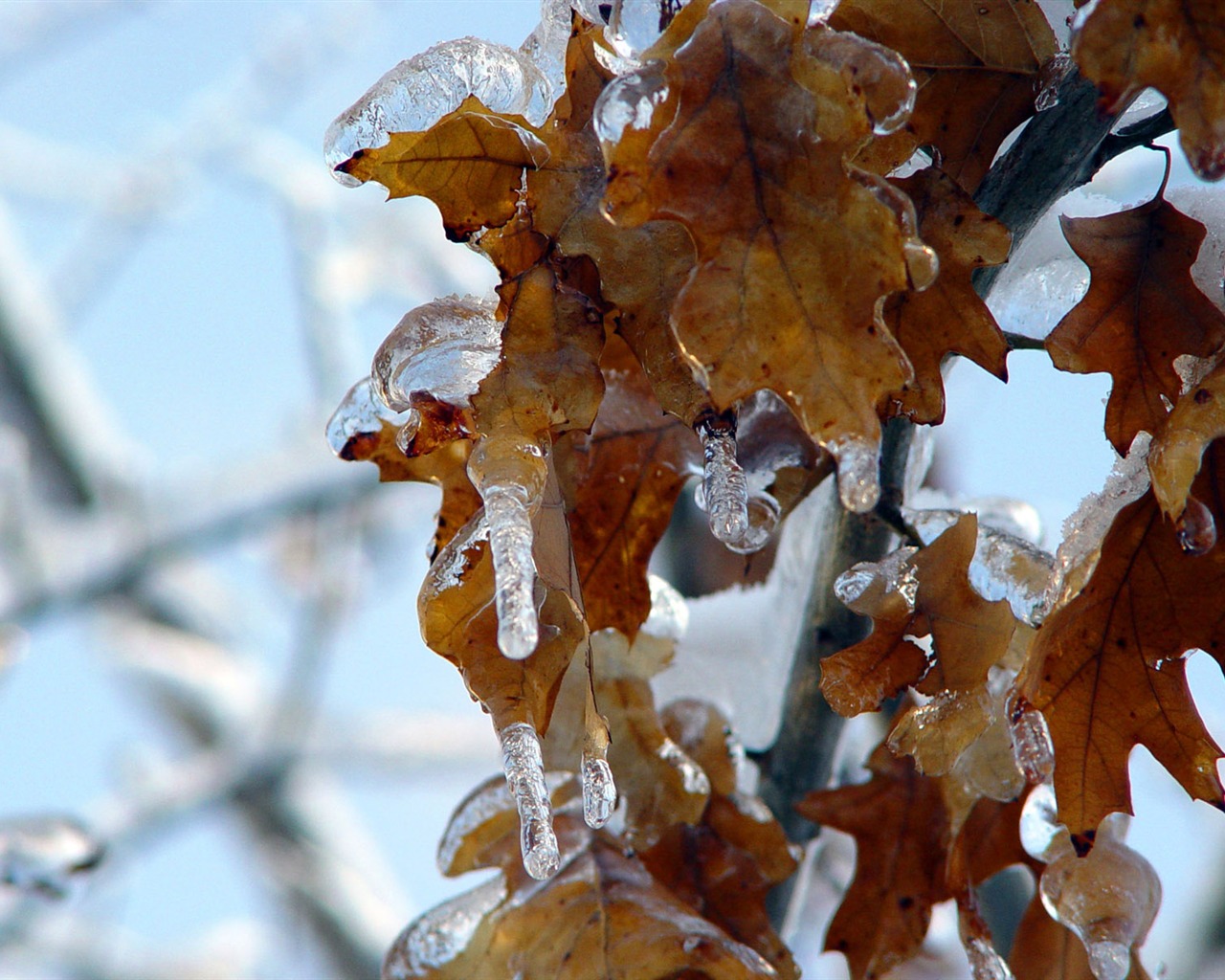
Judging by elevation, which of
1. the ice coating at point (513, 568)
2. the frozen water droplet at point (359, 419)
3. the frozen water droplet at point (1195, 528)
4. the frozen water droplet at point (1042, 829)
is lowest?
the frozen water droplet at point (1042, 829)

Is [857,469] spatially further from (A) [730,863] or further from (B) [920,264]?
(A) [730,863]

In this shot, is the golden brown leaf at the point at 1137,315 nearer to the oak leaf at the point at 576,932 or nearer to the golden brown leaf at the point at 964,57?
the golden brown leaf at the point at 964,57

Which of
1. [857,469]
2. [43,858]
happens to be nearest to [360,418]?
[857,469]

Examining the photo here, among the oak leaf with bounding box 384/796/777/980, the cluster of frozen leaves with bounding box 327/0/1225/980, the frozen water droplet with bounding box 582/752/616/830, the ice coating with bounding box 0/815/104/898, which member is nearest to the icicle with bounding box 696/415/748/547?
the cluster of frozen leaves with bounding box 327/0/1225/980

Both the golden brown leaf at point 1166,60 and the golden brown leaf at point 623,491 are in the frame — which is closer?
the golden brown leaf at point 1166,60

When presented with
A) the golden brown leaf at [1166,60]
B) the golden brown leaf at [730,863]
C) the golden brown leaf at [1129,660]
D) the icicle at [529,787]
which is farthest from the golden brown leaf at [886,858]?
the golden brown leaf at [1166,60]

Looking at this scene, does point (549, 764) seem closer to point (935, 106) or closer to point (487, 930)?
point (487, 930)

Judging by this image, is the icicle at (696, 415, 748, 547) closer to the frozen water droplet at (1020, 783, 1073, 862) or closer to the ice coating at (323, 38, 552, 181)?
the ice coating at (323, 38, 552, 181)
